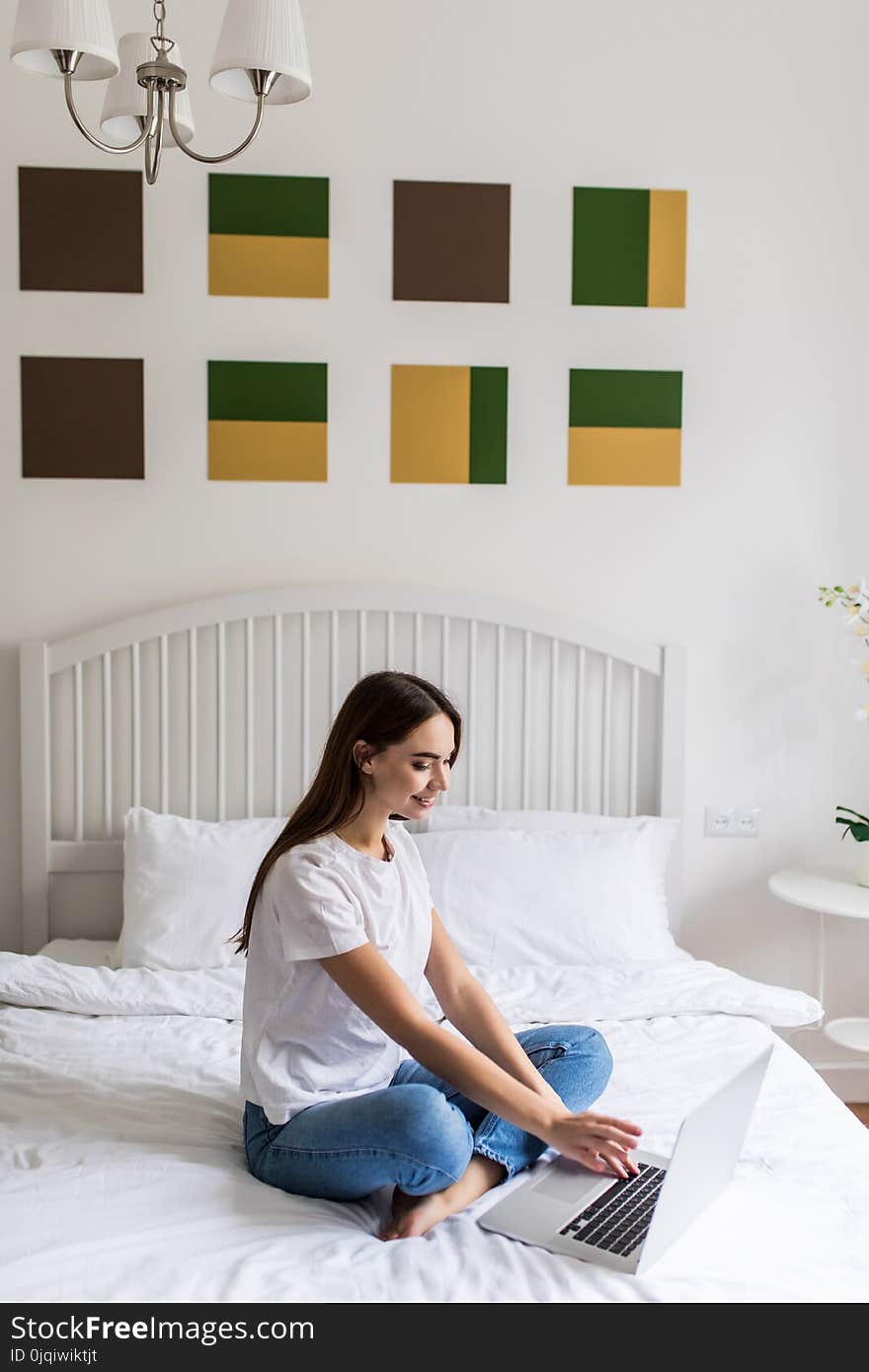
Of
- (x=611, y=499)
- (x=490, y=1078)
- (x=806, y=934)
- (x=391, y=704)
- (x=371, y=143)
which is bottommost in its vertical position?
(x=806, y=934)

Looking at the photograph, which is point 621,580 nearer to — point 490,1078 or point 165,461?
point 165,461

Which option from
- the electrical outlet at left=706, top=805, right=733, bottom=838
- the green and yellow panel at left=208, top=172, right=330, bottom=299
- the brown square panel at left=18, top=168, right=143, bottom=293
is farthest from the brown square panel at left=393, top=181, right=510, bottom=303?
the electrical outlet at left=706, top=805, right=733, bottom=838

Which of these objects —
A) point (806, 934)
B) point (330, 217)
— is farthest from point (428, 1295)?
point (330, 217)

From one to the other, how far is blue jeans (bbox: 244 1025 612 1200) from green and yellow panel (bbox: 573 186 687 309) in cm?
191

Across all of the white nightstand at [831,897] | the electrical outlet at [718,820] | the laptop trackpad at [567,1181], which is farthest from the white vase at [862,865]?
the laptop trackpad at [567,1181]

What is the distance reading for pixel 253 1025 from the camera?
160cm

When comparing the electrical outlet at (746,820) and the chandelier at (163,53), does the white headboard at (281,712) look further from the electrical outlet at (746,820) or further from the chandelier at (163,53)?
the chandelier at (163,53)

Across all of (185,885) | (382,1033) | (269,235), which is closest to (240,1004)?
(185,885)

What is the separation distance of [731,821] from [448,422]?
115cm

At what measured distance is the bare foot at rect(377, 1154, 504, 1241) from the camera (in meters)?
1.42

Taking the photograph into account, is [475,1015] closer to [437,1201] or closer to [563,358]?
[437,1201]

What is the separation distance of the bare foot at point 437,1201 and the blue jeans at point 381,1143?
0.04 ft

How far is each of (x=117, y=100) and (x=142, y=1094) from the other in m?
1.51

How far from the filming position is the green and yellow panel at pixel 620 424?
2838mm
